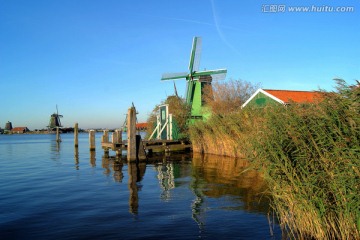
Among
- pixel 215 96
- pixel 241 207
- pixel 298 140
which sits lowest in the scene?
pixel 241 207

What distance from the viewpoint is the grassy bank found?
5.17 meters

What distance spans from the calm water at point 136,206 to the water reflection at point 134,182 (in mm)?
32

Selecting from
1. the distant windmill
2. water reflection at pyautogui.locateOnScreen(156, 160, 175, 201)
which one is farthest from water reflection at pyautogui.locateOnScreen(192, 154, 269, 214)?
the distant windmill

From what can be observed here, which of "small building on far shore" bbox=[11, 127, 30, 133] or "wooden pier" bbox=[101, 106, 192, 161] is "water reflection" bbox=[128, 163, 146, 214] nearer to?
"wooden pier" bbox=[101, 106, 192, 161]

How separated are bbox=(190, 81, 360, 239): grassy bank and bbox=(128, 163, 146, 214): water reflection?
410cm

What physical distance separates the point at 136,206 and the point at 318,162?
540 cm

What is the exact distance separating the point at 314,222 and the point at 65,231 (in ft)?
17.5

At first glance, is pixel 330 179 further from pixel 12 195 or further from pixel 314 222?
pixel 12 195

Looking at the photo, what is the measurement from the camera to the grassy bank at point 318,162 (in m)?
5.17

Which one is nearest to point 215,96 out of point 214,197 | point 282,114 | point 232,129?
point 232,129

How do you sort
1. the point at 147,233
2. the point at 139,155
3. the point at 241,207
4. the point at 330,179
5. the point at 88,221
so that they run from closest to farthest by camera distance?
the point at 330,179 → the point at 147,233 → the point at 88,221 → the point at 241,207 → the point at 139,155

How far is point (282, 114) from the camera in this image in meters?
6.92

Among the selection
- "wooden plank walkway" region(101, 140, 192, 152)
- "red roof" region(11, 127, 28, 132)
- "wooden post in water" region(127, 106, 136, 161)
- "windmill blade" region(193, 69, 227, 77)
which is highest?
"windmill blade" region(193, 69, 227, 77)

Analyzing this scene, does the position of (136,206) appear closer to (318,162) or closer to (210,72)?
(318,162)
